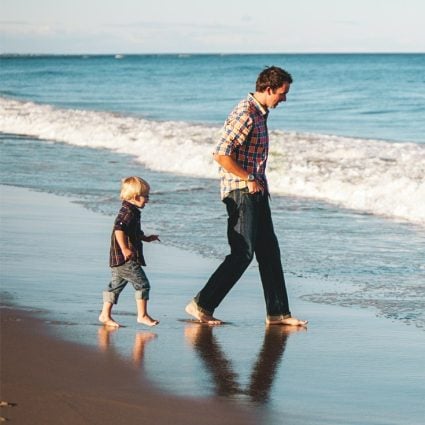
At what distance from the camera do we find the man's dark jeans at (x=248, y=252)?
663cm

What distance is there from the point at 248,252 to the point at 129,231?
0.75m

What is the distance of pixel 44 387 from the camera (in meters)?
5.05

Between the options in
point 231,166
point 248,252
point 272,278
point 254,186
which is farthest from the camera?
point 272,278

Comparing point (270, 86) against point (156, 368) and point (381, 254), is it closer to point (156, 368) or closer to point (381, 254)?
point (156, 368)

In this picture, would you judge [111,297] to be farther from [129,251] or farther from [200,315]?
[200,315]

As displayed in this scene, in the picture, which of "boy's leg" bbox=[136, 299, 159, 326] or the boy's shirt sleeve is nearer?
the boy's shirt sleeve

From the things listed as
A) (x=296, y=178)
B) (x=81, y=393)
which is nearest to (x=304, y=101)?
(x=296, y=178)

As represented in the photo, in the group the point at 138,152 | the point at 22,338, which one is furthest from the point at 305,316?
the point at 138,152

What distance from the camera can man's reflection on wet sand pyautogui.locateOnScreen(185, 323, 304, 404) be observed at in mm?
5266

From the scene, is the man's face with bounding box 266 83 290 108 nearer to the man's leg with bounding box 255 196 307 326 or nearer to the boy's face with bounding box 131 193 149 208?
the man's leg with bounding box 255 196 307 326

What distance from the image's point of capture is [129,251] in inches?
257

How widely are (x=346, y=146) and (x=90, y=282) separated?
1482 cm

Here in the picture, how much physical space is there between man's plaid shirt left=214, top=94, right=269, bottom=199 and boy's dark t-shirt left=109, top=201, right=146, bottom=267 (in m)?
0.58

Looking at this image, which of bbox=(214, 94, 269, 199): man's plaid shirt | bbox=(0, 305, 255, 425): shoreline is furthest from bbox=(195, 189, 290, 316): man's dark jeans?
bbox=(0, 305, 255, 425): shoreline
